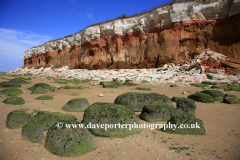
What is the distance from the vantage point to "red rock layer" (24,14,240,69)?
13.4 meters

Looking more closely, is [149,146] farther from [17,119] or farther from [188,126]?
[17,119]

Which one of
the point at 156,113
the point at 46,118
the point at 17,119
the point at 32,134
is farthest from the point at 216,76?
the point at 17,119

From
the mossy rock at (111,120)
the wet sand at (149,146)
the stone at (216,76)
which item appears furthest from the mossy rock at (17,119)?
the stone at (216,76)

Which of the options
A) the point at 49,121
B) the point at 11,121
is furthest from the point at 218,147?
the point at 11,121

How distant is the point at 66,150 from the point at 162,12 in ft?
54.0

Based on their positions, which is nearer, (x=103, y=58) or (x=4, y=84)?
(x=4, y=84)

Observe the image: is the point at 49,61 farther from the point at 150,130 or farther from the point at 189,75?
the point at 150,130

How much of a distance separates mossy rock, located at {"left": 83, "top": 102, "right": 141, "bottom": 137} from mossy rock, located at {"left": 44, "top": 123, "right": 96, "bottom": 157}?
0.42 metres

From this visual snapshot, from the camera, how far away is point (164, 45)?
15.5 m

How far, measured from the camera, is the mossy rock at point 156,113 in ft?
11.4

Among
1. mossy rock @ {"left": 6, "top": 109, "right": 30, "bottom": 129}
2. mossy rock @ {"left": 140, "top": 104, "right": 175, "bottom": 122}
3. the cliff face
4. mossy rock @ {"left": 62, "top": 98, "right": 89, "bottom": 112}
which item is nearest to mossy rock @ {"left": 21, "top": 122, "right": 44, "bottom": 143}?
mossy rock @ {"left": 6, "top": 109, "right": 30, "bottom": 129}

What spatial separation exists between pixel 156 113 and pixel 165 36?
44.7 feet

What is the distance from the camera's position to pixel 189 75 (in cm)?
1130

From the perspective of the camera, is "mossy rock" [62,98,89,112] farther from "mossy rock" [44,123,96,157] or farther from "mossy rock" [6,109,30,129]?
"mossy rock" [44,123,96,157]
